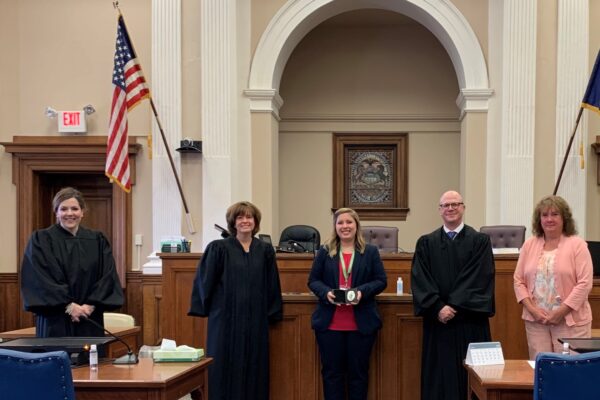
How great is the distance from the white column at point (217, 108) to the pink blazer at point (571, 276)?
4338 millimetres

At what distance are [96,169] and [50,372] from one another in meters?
5.76

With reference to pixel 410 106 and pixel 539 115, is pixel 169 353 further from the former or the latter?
pixel 410 106

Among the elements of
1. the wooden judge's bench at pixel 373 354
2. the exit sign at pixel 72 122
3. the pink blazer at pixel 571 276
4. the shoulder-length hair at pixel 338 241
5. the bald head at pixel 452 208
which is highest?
the exit sign at pixel 72 122

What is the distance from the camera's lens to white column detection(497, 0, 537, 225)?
7531 mm

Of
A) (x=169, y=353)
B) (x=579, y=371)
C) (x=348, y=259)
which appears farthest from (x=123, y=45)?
(x=579, y=371)

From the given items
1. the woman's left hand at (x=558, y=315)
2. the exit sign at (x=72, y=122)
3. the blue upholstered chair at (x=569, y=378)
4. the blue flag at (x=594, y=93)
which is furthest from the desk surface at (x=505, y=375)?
the exit sign at (x=72, y=122)

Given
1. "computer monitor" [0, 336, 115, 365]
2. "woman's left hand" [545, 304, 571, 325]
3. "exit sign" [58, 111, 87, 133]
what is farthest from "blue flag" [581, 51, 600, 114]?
"exit sign" [58, 111, 87, 133]

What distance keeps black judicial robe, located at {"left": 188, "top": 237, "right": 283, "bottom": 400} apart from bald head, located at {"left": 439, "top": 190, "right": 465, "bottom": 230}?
128 cm

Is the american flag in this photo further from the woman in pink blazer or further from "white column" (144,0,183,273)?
the woman in pink blazer

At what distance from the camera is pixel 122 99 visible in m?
7.09

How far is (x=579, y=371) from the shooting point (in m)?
2.54

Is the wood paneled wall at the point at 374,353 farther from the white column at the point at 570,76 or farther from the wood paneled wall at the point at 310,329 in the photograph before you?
the white column at the point at 570,76

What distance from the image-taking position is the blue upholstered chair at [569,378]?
2535mm

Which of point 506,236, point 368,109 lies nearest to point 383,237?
point 506,236
